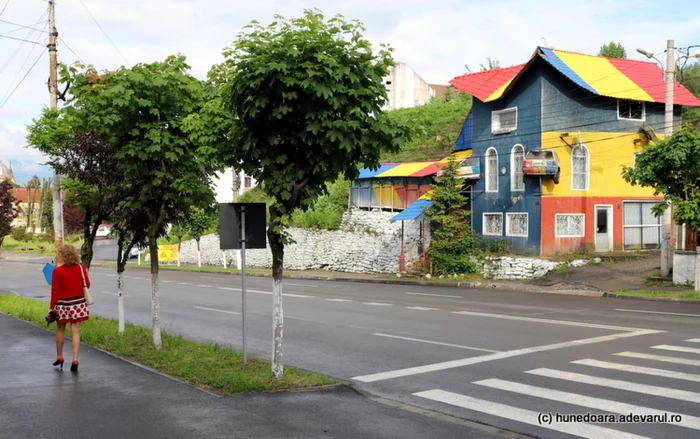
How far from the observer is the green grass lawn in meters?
8.50

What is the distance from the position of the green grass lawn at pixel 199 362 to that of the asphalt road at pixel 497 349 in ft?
3.27

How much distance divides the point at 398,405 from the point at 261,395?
62.3 inches

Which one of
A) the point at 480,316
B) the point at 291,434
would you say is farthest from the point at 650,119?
the point at 291,434

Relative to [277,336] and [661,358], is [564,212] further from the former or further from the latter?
[277,336]

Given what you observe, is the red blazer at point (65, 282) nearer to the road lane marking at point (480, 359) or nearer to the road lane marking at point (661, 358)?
the road lane marking at point (480, 359)

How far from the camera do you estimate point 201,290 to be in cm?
2673

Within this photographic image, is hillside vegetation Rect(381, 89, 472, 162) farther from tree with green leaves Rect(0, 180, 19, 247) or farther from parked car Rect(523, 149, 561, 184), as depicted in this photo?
tree with green leaves Rect(0, 180, 19, 247)

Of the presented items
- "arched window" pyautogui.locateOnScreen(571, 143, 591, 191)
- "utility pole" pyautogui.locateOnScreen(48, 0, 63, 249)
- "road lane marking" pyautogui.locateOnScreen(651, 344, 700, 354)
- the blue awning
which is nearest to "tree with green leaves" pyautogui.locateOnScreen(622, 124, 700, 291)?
"arched window" pyautogui.locateOnScreen(571, 143, 591, 191)

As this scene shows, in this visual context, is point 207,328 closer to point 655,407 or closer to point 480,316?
point 480,316

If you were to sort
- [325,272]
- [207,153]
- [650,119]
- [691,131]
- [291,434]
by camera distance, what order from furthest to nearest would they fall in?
[325,272]
[650,119]
[691,131]
[207,153]
[291,434]

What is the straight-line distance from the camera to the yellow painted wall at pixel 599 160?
28.3 meters

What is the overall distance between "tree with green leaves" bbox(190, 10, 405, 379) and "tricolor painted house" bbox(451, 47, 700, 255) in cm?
2041

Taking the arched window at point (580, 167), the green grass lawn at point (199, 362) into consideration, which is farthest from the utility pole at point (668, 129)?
the green grass lawn at point (199, 362)

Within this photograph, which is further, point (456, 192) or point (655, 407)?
point (456, 192)
